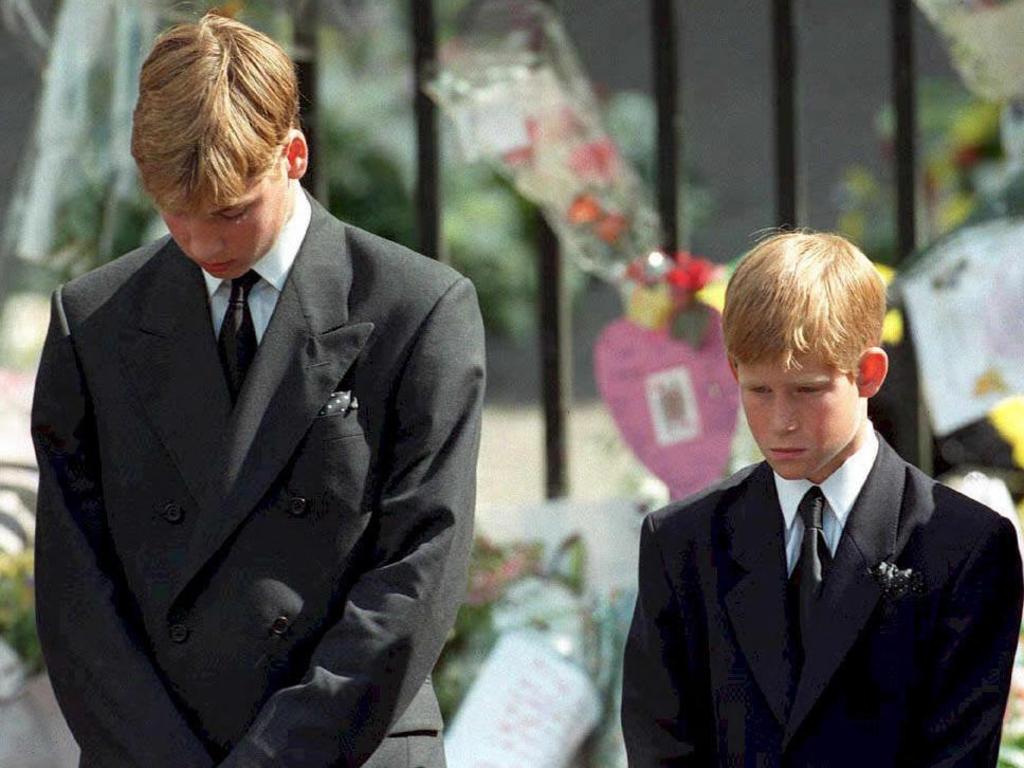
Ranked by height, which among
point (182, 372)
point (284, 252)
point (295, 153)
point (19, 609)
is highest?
point (295, 153)

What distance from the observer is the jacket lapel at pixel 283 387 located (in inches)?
89.4

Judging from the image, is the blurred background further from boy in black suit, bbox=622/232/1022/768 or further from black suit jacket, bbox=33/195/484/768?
black suit jacket, bbox=33/195/484/768

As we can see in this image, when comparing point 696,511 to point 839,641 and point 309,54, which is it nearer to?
point 839,641

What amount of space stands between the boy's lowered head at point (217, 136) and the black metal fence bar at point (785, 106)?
168 cm

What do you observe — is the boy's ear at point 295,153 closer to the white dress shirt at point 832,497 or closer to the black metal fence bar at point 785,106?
the white dress shirt at point 832,497

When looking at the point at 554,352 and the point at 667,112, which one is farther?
the point at 554,352

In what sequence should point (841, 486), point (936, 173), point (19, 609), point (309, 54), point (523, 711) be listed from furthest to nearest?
point (936, 173) < point (309, 54) < point (19, 609) < point (523, 711) < point (841, 486)

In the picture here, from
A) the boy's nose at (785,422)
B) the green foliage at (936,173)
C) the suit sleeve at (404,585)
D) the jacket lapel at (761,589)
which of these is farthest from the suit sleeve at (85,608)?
the green foliage at (936,173)

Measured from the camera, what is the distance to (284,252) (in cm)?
236

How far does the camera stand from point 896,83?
378 cm

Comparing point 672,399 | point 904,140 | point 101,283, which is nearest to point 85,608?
point 101,283

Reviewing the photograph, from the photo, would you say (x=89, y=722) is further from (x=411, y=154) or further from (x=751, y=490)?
(x=411, y=154)

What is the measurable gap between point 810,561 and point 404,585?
44cm

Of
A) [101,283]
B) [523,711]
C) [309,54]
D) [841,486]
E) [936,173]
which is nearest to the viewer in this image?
[841,486]
